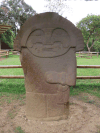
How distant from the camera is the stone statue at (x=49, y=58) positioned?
212 cm

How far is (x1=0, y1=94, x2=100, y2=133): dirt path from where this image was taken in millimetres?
2131

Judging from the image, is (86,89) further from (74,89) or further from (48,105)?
(48,105)

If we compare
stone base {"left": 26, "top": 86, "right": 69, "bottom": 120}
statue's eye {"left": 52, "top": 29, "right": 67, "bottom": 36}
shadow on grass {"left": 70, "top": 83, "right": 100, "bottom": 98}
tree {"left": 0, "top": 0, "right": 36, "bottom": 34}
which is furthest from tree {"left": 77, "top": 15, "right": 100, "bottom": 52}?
stone base {"left": 26, "top": 86, "right": 69, "bottom": 120}

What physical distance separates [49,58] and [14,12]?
2030cm

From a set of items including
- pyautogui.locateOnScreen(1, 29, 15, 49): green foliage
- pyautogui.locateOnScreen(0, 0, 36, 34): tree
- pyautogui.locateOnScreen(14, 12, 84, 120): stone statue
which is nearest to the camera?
pyautogui.locateOnScreen(14, 12, 84, 120): stone statue

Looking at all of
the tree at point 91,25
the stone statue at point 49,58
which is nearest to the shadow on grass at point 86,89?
the stone statue at point 49,58

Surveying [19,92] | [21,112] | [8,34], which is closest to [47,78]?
[21,112]

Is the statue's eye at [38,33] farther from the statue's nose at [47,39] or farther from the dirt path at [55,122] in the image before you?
the dirt path at [55,122]

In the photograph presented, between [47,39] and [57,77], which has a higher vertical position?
[47,39]

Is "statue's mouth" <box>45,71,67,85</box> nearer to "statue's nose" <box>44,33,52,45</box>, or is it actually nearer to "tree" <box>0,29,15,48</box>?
"statue's nose" <box>44,33,52,45</box>

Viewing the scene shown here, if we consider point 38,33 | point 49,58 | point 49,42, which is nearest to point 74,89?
point 49,58

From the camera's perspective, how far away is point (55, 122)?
2279 mm

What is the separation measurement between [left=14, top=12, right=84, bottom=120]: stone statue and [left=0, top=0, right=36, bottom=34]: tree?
65.0 ft

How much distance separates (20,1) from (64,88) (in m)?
22.4
